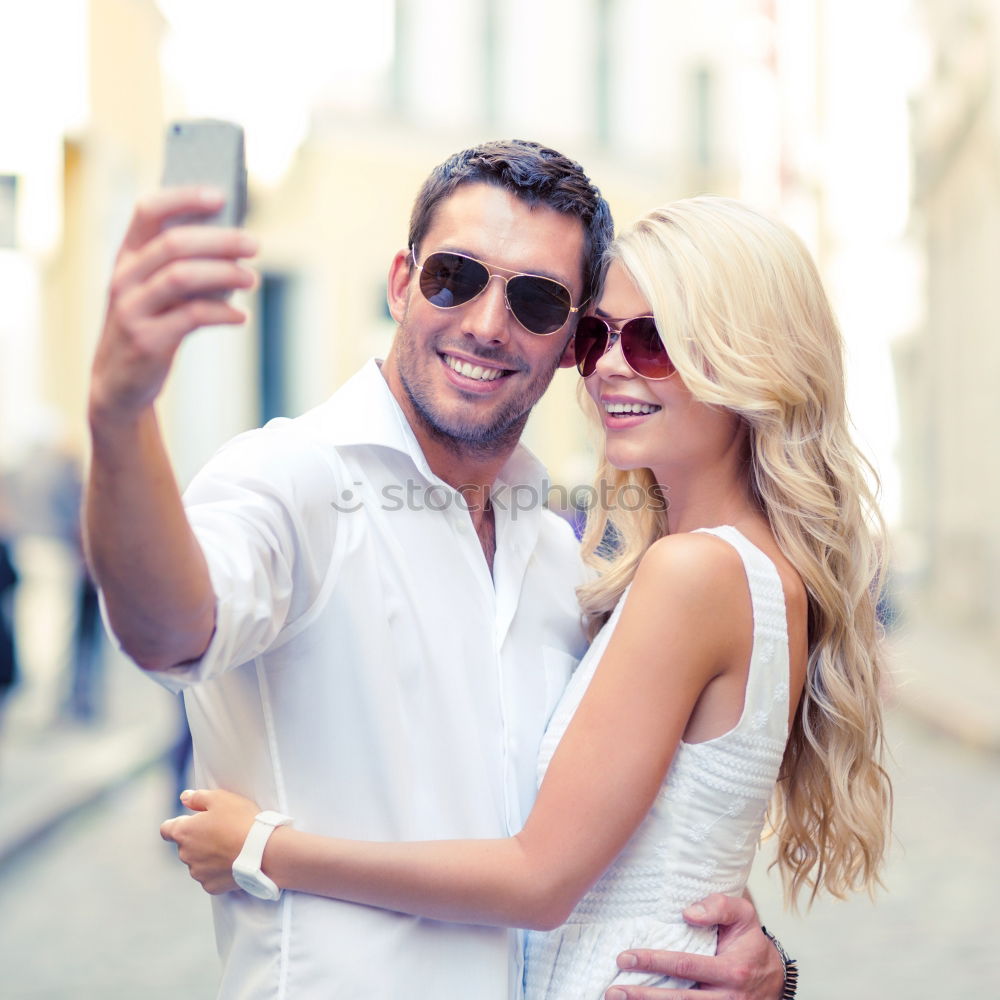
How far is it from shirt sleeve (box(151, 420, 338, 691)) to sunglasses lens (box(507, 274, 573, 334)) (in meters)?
0.52

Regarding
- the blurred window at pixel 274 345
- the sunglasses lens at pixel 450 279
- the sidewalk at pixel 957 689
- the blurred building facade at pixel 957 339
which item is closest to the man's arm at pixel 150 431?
the sunglasses lens at pixel 450 279

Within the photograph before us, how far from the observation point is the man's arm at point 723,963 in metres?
2.09

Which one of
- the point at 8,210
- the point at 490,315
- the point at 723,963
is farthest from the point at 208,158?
the point at 8,210

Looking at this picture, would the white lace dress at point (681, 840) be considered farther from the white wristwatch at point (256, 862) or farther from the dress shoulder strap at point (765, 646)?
the white wristwatch at point (256, 862)

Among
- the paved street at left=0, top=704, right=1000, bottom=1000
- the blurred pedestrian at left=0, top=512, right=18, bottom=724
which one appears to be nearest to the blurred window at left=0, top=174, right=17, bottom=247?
the paved street at left=0, top=704, right=1000, bottom=1000

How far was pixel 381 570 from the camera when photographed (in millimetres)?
2041

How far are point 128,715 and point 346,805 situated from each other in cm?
819

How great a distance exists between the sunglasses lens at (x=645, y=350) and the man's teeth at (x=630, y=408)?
0.07m

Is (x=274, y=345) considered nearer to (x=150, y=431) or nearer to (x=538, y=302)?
(x=538, y=302)

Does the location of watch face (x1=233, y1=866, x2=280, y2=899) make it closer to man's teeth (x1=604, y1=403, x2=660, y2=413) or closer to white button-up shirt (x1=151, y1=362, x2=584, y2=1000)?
white button-up shirt (x1=151, y1=362, x2=584, y2=1000)

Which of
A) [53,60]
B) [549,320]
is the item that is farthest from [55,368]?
[549,320]

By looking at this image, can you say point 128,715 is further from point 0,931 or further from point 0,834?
point 0,931

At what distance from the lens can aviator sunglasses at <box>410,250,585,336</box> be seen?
234 centimetres

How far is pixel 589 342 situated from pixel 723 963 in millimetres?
1115
